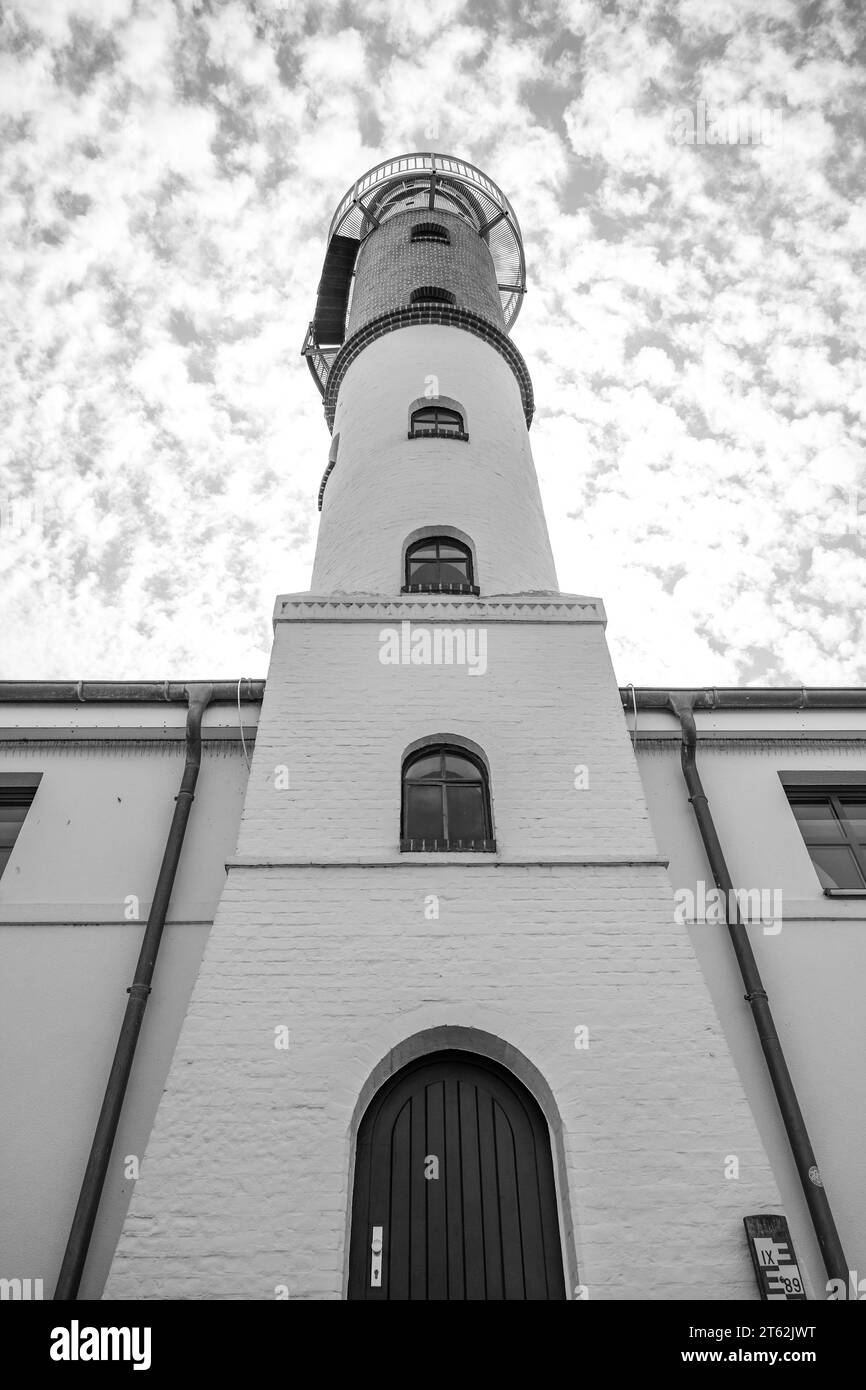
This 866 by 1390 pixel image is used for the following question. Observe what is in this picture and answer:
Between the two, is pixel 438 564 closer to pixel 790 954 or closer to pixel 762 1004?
pixel 790 954

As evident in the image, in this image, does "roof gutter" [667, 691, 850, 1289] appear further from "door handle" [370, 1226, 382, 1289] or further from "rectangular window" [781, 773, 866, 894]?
"door handle" [370, 1226, 382, 1289]

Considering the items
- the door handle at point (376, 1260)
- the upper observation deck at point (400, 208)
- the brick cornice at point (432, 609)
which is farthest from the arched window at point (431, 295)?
the door handle at point (376, 1260)

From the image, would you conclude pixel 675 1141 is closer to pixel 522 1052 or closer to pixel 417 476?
pixel 522 1052

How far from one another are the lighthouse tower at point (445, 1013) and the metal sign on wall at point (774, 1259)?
0.36 ft

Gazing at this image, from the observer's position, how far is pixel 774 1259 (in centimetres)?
513

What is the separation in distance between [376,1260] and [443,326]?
12.8 m

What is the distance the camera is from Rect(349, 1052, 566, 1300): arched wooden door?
5.49 m

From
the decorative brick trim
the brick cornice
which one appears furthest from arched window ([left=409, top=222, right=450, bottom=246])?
the brick cornice

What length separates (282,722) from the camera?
829cm

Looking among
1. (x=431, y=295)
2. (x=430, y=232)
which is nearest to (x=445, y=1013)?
(x=431, y=295)

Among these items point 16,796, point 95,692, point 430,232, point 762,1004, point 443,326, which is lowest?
point 762,1004

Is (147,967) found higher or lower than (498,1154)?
higher

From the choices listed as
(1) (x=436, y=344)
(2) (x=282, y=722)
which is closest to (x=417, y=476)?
(1) (x=436, y=344)
